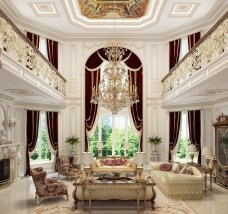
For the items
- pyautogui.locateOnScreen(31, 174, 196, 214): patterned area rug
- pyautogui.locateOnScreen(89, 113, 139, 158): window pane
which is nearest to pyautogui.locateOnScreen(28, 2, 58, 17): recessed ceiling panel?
pyautogui.locateOnScreen(89, 113, 139, 158): window pane

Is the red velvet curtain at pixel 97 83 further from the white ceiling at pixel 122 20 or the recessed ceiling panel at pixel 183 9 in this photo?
the recessed ceiling panel at pixel 183 9

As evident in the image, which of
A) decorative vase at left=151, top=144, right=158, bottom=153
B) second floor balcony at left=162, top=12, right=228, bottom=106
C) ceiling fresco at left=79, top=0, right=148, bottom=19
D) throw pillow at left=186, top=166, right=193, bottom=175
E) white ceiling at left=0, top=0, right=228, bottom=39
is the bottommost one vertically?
throw pillow at left=186, top=166, right=193, bottom=175

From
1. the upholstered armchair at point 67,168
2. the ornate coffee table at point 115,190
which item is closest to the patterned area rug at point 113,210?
the ornate coffee table at point 115,190

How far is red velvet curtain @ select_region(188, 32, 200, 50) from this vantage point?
1327cm

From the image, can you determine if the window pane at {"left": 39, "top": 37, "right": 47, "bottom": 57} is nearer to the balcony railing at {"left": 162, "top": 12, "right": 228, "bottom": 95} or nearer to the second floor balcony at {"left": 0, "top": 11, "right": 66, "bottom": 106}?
the second floor balcony at {"left": 0, "top": 11, "right": 66, "bottom": 106}

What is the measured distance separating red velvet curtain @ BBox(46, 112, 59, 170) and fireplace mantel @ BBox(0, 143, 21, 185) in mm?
2390

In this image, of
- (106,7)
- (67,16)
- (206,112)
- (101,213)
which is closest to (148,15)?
(106,7)

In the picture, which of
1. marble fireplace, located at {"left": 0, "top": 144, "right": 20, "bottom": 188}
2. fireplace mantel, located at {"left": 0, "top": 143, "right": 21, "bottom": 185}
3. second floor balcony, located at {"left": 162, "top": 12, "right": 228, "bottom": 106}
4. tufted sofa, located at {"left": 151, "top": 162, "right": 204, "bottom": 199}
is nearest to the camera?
second floor balcony, located at {"left": 162, "top": 12, "right": 228, "bottom": 106}

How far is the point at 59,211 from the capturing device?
290 inches

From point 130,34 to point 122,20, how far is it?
4.04 ft

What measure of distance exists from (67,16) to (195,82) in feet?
A: 19.8

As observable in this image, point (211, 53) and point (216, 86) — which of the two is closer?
point (211, 53)

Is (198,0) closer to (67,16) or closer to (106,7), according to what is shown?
(106,7)

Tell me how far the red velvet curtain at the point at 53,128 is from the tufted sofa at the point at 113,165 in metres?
2.67
